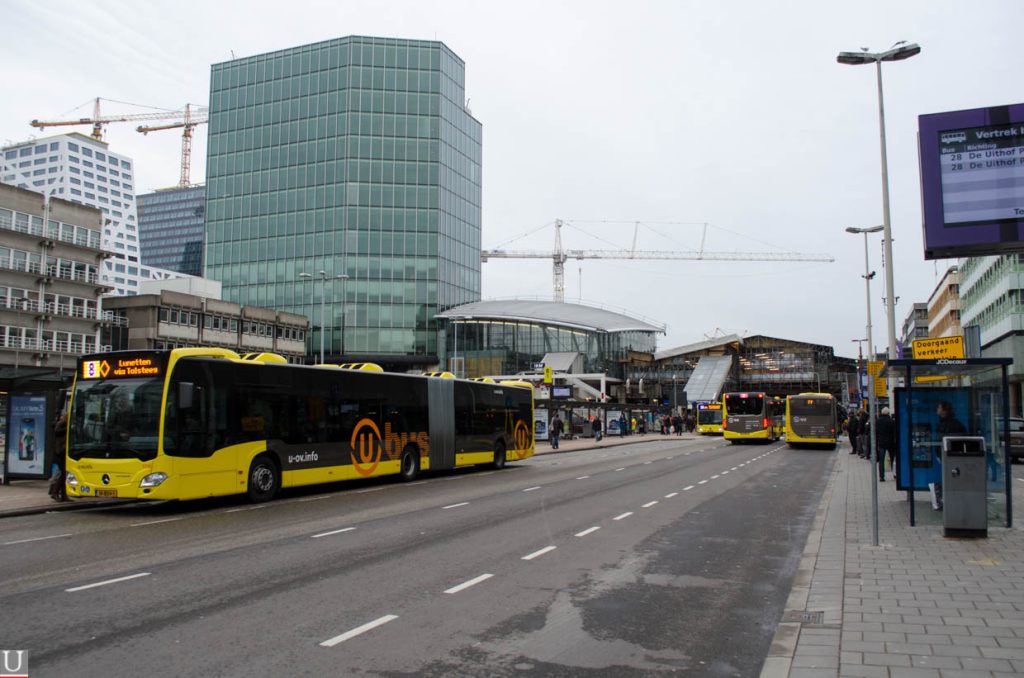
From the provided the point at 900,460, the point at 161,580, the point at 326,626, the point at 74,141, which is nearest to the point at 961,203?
the point at 900,460

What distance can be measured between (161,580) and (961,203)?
12.0 m

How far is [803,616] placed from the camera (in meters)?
6.75

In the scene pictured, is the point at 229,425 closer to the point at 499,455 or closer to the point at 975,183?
the point at 499,455

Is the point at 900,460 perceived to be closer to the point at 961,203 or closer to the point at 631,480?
the point at 961,203

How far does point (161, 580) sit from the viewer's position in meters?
8.28

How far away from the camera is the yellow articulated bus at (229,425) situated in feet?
46.3

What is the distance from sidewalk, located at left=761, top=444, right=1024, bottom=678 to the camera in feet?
17.4

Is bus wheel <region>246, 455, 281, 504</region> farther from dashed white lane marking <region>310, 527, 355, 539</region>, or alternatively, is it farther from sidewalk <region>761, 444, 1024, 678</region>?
sidewalk <region>761, 444, 1024, 678</region>

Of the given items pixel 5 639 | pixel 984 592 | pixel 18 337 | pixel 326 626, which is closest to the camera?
pixel 5 639

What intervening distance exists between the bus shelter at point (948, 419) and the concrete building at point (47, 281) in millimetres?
52416

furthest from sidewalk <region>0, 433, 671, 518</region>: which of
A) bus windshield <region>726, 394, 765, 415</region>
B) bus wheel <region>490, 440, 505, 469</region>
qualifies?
bus windshield <region>726, 394, 765, 415</region>

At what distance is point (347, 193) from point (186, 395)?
6865cm

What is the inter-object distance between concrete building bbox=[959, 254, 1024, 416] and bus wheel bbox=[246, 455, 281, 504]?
3639 centimetres

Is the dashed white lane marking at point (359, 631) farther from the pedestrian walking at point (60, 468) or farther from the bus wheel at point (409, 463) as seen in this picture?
the bus wheel at point (409, 463)
